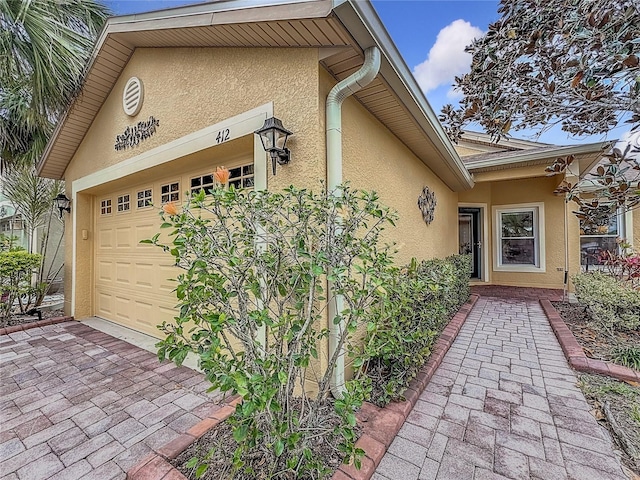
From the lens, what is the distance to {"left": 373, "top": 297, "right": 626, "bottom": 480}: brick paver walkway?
2.21 m

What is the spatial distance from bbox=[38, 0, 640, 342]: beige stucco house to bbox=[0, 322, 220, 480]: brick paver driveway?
121 cm

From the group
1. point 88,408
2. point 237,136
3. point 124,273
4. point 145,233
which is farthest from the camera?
point 124,273

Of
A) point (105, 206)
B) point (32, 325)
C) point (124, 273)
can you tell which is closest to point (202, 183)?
point (124, 273)

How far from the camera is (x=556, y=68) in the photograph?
3523 millimetres

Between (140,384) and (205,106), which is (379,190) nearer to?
(205,106)

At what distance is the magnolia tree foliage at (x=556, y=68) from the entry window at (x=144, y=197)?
5.21 m

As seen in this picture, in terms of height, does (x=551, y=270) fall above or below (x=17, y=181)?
below

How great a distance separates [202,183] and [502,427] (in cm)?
451

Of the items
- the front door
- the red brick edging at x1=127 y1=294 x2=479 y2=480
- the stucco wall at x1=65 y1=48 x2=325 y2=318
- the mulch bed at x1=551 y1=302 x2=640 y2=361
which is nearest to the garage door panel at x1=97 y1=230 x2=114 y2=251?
the stucco wall at x1=65 y1=48 x2=325 y2=318

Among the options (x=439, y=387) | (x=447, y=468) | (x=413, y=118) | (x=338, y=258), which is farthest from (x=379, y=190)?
(x=447, y=468)

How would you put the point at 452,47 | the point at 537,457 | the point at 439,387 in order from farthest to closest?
the point at 452,47
the point at 439,387
the point at 537,457

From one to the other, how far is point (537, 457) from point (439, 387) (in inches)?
43.8

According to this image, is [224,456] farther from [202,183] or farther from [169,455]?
[202,183]

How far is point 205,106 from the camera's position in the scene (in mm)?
3830
